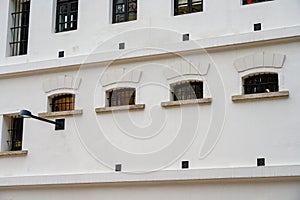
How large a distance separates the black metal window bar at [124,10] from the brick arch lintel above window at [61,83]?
208 centimetres

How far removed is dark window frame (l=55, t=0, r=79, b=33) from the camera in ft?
58.8

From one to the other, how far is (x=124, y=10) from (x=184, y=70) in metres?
2.88

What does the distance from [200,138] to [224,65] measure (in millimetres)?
1949

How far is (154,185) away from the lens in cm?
1543

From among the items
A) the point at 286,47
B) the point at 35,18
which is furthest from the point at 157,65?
the point at 35,18

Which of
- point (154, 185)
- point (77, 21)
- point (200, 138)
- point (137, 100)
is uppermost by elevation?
point (77, 21)

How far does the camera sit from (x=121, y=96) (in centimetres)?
1658

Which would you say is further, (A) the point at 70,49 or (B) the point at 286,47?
(A) the point at 70,49

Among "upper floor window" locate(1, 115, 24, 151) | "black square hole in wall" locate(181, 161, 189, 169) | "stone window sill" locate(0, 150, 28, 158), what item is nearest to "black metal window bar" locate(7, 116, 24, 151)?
"upper floor window" locate(1, 115, 24, 151)

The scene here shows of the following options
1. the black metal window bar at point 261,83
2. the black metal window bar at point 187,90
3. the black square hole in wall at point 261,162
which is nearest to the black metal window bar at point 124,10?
the black metal window bar at point 187,90

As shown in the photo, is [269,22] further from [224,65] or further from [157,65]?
[157,65]

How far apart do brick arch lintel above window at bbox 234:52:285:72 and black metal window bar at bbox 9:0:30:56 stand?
7.07 metres

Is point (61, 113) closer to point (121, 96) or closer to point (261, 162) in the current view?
point (121, 96)

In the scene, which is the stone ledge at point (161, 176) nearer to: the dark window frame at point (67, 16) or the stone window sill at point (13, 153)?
the stone window sill at point (13, 153)
